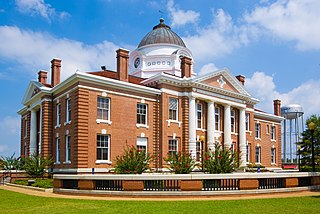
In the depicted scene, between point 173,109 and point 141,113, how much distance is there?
3578mm

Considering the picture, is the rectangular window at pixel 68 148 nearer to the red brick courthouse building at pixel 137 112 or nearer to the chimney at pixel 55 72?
the red brick courthouse building at pixel 137 112

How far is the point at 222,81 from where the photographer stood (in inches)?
1543

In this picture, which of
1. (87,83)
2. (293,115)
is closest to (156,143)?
(87,83)

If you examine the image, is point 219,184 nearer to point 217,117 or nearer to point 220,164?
point 220,164

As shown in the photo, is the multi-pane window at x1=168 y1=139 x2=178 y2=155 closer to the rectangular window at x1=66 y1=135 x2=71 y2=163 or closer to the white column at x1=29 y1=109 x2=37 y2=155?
the rectangular window at x1=66 y1=135 x2=71 y2=163

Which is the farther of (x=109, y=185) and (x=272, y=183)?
(x=272, y=183)

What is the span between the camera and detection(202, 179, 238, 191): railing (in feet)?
61.6

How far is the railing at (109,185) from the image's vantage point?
62.3 ft

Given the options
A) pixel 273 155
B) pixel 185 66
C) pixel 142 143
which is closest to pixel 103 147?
pixel 142 143

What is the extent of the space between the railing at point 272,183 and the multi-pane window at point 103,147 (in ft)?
46.5

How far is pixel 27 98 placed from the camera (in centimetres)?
3994

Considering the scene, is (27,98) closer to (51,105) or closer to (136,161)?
(51,105)

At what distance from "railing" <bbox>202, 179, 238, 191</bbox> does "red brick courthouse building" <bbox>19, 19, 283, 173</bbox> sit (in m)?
8.64

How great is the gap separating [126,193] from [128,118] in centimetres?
1402
